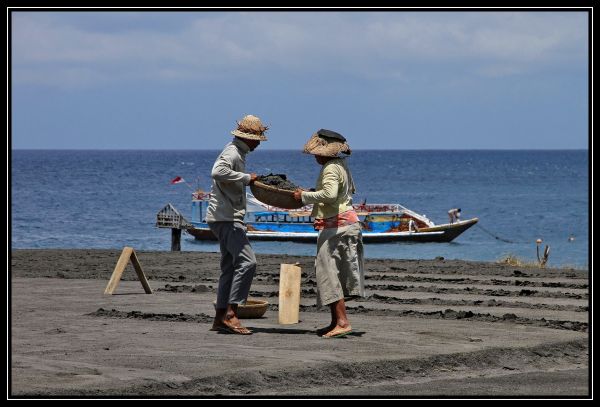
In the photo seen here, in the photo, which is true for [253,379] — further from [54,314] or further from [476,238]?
[476,238]

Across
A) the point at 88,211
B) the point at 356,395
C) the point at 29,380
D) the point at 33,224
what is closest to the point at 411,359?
the point at 356,395

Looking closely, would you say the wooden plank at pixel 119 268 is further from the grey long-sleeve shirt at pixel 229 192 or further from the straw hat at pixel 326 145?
the straw hat at pixel 326 145

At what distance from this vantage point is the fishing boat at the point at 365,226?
1811 inches

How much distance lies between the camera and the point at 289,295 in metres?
13.7

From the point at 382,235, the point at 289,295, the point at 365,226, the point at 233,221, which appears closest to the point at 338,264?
the point at 233,221

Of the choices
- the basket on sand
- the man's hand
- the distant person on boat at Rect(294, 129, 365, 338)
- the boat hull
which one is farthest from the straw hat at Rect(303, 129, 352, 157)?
the boat hull

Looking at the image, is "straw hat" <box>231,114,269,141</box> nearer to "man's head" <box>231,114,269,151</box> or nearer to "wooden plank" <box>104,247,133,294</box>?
"man's head" <box>231,114,269,151</box>

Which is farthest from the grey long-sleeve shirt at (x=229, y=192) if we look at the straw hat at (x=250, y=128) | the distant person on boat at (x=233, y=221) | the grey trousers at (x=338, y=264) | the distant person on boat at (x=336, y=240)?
the grey trousers at (x=338, y=264)

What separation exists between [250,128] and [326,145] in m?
0.74

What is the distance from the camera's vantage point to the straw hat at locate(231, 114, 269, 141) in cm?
1256

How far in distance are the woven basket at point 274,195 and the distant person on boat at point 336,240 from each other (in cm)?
18

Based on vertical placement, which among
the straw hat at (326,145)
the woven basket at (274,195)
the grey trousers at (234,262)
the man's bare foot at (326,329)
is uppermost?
the straw hat at (326,145)

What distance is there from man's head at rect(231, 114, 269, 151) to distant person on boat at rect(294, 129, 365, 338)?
0.48 m

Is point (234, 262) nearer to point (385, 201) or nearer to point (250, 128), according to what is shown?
point (250, 128)
